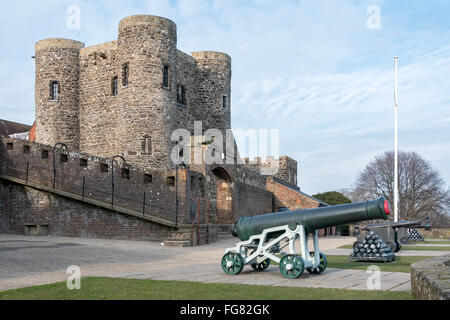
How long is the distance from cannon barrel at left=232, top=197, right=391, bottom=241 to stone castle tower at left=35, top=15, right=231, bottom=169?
17.7 m

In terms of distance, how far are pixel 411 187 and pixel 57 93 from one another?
34.5 metres

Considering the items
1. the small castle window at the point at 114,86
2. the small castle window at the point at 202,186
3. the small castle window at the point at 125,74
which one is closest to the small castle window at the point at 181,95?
the small castle window at the point at 125,74

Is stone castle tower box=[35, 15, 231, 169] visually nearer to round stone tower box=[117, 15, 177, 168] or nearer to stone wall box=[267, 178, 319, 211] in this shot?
round stone tower box=[117, 15, 177, 168]

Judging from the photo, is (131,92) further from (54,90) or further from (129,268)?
(129,268)

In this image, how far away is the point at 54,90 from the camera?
97.3 ft

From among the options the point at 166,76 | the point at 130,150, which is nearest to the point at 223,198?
the point at 130,150

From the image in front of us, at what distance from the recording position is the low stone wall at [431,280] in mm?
4575

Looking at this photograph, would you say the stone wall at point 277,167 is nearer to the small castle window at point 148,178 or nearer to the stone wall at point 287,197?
the stone wall at point 287,197

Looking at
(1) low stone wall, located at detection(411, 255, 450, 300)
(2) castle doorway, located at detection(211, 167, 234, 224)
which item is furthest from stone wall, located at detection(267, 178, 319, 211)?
(1) low stone wall, located at detection(411, 255, 450, 300)

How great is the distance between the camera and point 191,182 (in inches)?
835

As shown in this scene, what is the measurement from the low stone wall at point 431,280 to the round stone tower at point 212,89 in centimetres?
2494
